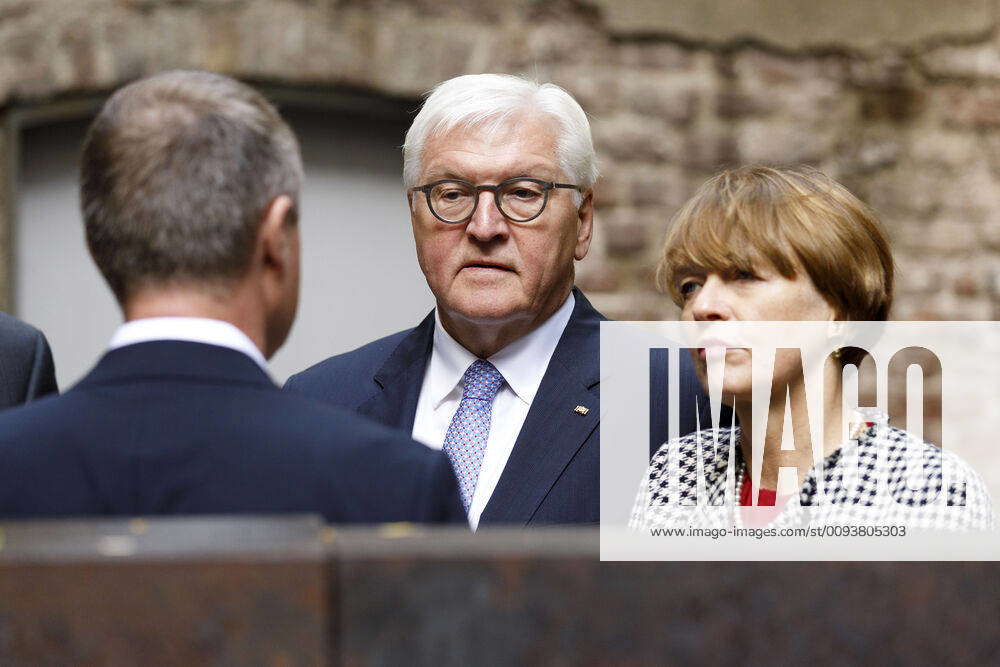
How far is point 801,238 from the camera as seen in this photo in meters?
2.26

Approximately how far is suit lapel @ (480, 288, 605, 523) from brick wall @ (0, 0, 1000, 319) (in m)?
2.18

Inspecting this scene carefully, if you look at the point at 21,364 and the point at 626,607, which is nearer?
the point at 626,607

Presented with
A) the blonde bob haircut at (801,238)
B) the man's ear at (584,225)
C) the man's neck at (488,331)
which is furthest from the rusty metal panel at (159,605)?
the man's ear at (584,225)

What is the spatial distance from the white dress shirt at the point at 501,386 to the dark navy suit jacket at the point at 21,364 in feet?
2.53

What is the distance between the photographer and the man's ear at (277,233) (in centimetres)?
168

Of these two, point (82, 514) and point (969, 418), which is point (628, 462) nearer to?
point (82, 514)

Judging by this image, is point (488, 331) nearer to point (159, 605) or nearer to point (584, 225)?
point (584, 225)

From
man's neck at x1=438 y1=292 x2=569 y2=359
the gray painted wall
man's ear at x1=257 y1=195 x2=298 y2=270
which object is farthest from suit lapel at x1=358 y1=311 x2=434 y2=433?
the gray painted wall

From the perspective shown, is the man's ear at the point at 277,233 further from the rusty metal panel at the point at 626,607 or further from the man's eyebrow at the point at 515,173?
the man's eyebrow at the point at 515,173

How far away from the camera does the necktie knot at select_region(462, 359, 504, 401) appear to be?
287cm

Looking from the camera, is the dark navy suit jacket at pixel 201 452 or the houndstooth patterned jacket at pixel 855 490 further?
the houndstooth patterned jacket at pixel 855 490

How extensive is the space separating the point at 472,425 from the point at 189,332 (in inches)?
47.8

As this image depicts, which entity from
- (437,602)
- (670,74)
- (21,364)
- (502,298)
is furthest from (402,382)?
(670,74)

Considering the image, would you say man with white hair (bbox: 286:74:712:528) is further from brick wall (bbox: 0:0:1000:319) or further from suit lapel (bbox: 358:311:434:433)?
brick wall (bbox: 0:0:1000:319)
